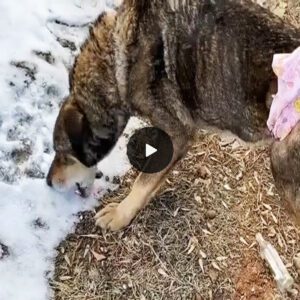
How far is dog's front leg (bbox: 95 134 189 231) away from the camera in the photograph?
12.7ft

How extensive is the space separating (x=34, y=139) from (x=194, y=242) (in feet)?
3.40

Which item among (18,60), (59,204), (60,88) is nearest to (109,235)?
(59,204)

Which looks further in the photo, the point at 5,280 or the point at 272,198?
the point at 272,198

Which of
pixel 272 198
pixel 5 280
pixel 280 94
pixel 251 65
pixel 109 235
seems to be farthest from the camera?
pixel 272 198

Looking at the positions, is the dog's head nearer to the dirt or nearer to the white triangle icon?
the white triangle icon

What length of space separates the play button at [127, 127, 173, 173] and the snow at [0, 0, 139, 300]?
68 mm

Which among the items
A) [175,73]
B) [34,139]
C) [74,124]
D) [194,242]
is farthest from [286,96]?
[34,139]

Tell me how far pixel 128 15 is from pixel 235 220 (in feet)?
4.26

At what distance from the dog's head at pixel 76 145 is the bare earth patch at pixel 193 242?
25 centimetres

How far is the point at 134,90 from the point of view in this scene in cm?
362

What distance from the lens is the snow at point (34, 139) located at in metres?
3.79

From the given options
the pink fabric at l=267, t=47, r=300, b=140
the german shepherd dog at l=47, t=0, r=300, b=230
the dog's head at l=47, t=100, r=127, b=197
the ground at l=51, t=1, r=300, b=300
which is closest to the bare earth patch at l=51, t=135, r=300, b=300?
the ground at l=51, t=1, r=300, b=300

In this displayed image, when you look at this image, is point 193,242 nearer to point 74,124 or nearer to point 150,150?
point 150,150

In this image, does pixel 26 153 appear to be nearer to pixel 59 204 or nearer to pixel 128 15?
pixel 59 204
